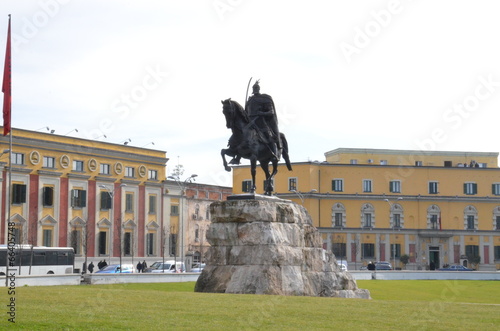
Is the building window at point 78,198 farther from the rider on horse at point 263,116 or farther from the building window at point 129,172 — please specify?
the rider on horse at point 263,116

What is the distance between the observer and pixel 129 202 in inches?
3364

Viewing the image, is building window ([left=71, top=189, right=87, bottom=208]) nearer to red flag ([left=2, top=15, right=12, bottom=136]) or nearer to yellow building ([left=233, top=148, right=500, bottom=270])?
yellow building ([left=233, top=148, right=500, bottom=270])

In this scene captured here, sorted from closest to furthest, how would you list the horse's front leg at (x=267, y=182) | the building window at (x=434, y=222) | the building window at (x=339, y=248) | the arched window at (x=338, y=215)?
the horse's front leg at (x=267, y=182)
the building window at (x=339, y=248)
the arched window at (x=338, y=215)
the building window at (x=434, y=222)

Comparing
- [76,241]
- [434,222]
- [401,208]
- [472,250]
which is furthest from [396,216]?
[76,241]

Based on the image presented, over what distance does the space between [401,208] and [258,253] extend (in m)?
76.1

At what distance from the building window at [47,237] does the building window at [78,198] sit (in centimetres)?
382

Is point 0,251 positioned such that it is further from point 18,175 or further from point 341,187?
point 341,187

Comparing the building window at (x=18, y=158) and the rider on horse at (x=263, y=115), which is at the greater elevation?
the building window at (x=18, y=158)

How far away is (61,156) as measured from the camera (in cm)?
7769

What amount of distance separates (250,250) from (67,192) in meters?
53.9

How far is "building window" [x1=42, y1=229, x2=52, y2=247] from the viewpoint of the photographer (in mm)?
75688

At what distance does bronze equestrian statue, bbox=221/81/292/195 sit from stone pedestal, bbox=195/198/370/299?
6.10 feet

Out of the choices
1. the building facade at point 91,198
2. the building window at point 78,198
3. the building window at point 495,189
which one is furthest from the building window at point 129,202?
the building window at point 495,189

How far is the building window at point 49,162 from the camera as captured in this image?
76.1 metres
